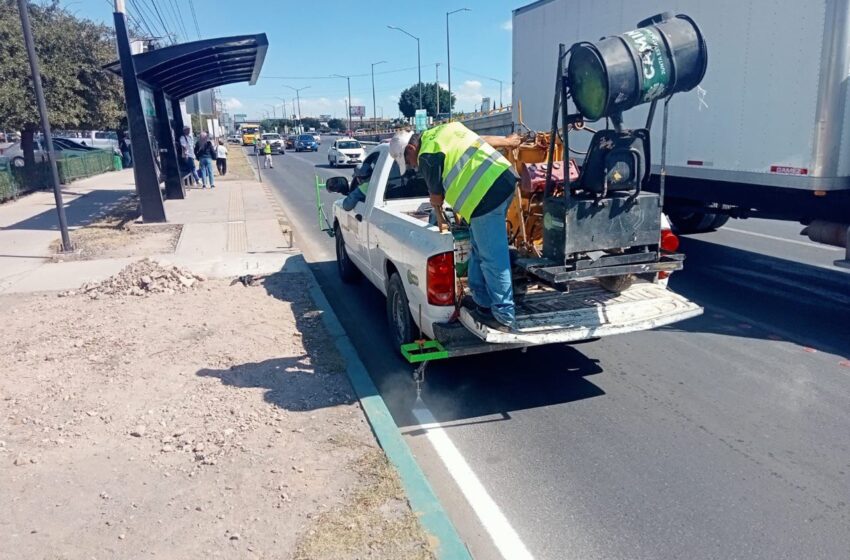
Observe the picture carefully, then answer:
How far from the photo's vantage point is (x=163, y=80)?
16703 millimetres

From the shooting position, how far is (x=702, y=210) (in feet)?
30.3

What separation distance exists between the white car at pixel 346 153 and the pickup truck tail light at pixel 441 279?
29970 millimetres

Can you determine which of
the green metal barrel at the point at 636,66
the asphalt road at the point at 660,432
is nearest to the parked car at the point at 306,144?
the asphalt road at the point at 660,432

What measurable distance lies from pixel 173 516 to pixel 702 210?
26.5 feet

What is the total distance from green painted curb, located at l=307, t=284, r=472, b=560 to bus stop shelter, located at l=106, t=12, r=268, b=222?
374 inches

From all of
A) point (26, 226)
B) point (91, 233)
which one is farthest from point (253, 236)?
point (26, 226)

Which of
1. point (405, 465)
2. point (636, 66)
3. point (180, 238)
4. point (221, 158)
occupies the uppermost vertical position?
point (636, 66)

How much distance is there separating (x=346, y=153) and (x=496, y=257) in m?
31.1

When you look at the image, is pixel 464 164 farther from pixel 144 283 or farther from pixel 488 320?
pixel 144 283

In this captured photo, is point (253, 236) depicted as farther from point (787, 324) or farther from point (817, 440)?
point (817, 440)

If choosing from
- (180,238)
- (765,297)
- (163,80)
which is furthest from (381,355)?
(163,80)

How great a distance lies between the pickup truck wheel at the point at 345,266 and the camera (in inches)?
336

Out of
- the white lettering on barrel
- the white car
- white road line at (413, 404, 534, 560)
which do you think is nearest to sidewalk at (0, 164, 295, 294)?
white road line at (413, 404, 534, 560)

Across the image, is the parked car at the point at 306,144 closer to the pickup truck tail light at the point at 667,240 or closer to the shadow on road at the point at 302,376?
the shadow on road at the point at 302,376
